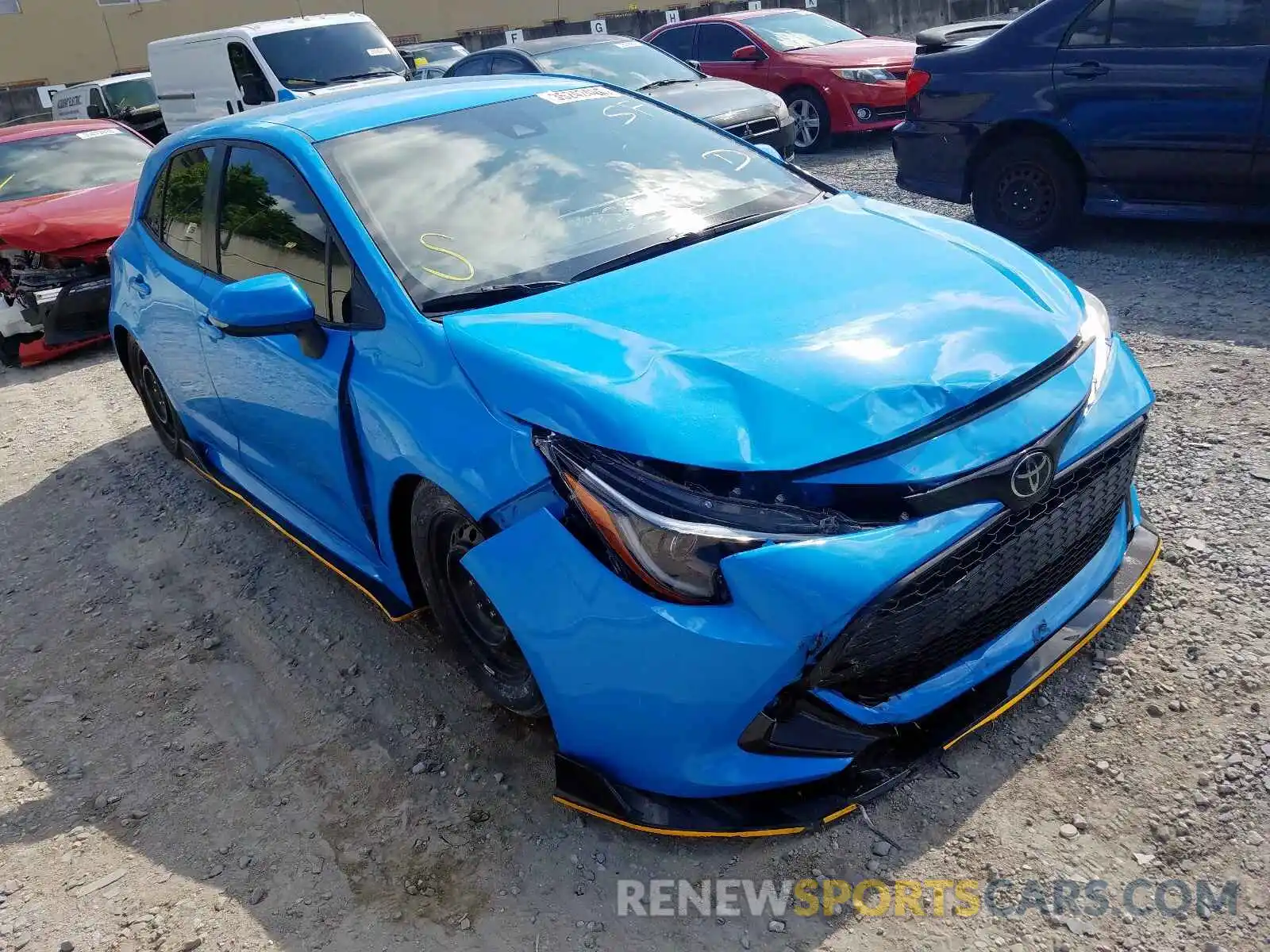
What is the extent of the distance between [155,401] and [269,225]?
2.23 m

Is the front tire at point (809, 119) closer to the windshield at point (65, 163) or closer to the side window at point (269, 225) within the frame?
the windshield at point (65, 163)

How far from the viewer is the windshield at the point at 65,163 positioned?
7891 mm

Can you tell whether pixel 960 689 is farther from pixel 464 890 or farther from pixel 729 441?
pixel 464 890

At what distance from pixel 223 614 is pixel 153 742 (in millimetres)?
737

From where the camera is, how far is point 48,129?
841cm

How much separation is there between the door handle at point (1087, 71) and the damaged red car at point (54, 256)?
6.06 m

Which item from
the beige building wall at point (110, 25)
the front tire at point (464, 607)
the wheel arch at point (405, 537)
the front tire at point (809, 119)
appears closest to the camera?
the front tire at point (464, 607)

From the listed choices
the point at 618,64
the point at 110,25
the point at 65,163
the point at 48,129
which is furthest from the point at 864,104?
the point at 110,25

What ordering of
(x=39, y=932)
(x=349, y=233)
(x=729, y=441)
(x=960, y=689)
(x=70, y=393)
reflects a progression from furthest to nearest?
(x=70, y=393), (x=349, y=233), (x=39, y=932), (x=960, y=689), (x=729, y=441)

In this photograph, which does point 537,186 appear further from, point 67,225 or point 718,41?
point 718,41

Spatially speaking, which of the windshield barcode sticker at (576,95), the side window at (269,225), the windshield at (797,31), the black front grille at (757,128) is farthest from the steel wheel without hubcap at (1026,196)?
the windshield at (797,31)

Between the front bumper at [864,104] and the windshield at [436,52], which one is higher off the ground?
the windshield at [436,52]

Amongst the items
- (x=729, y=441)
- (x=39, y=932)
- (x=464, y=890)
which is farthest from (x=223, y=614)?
(x=729, y=441)

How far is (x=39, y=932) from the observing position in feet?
8.40
